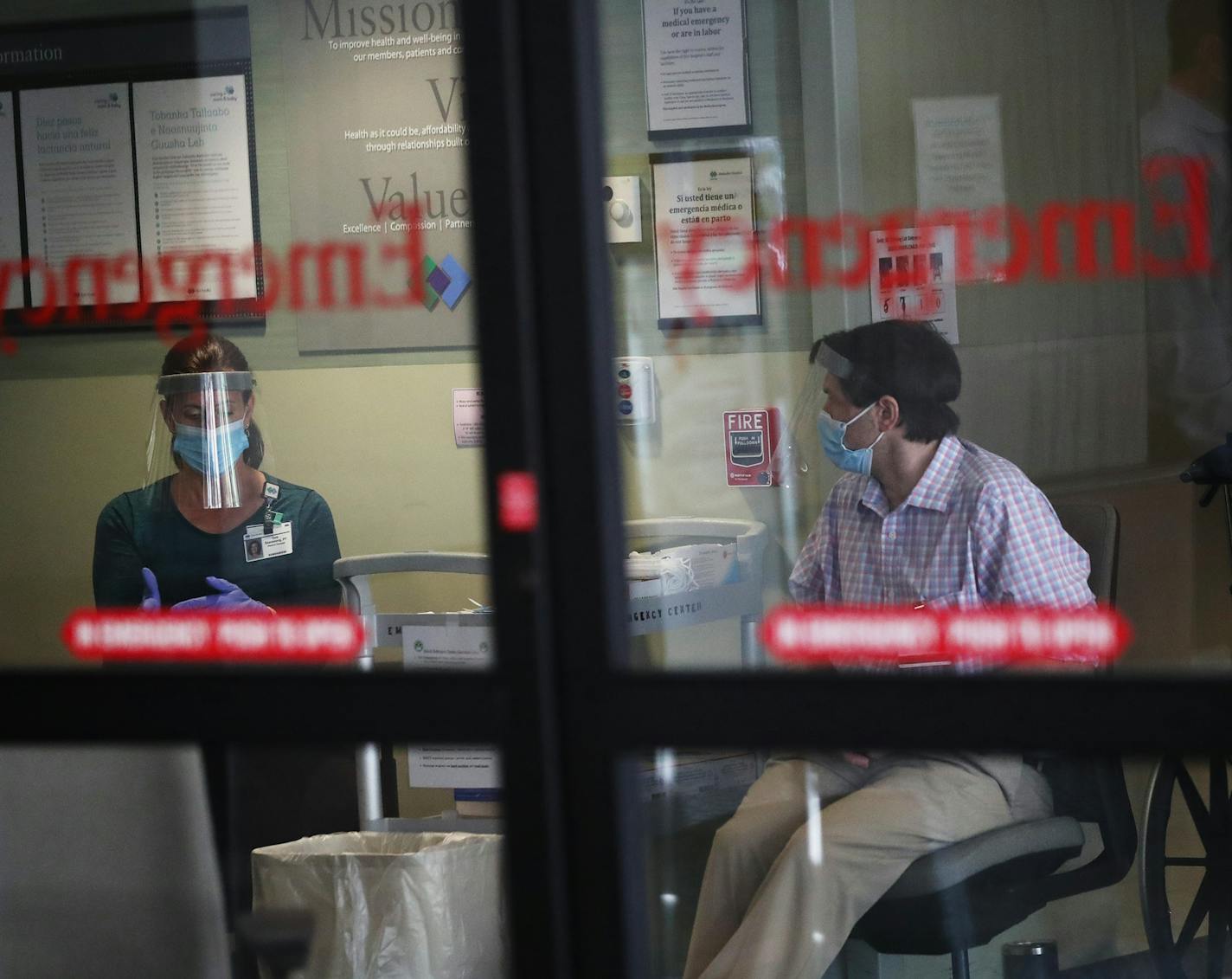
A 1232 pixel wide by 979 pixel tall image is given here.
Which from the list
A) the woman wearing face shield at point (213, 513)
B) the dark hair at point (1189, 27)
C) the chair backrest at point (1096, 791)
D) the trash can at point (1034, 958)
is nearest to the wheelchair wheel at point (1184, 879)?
the chair backrest at point (1096, 791)

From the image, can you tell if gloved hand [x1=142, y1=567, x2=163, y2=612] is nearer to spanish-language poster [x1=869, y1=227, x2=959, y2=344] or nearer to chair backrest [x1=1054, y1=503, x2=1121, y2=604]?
spanish-language poster [x1=869, y1=227, x2=959, y2=344]

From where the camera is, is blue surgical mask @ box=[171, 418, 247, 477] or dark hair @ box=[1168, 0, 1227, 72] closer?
dark hair @ box=[1168, 0, 1227, 72]

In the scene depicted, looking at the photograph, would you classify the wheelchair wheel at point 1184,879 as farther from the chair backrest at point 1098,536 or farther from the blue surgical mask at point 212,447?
the blue surgical mask at point 212,447

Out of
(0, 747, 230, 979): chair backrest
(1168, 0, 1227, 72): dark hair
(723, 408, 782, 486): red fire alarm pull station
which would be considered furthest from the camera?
(723, 408, 782, 486): red fire alarm pull station

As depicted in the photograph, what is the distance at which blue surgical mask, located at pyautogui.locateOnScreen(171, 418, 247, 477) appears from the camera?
2.35 metres

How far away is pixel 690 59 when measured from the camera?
2.28 metres

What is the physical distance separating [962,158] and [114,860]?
145 cm

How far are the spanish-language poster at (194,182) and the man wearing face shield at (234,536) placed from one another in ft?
0.52

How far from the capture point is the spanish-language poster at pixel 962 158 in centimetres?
172

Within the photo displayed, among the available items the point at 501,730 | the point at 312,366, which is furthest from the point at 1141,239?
the point at 312,366

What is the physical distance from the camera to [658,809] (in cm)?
206

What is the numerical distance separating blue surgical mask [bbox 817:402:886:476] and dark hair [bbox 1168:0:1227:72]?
0.67 metres

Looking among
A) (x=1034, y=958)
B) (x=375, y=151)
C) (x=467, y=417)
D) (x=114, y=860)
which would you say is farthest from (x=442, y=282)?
(x=1034, y=958)

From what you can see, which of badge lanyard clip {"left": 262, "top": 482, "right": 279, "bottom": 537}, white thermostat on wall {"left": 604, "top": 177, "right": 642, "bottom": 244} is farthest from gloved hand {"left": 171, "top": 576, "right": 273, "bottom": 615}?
white thermostat on wall {"left": 604, "top": 177, "right": 642, "bottom": 244}
